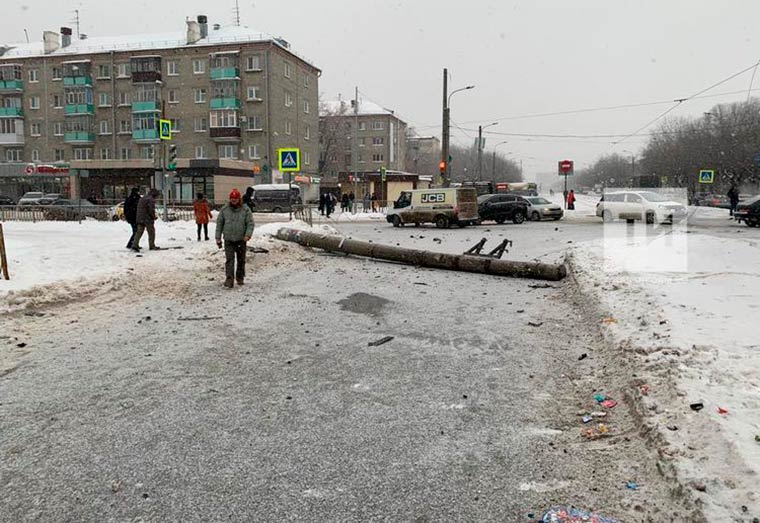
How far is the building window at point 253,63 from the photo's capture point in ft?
188

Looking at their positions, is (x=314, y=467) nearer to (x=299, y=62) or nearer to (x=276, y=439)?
(x=276, y=439)

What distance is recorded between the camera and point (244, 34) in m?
59.7

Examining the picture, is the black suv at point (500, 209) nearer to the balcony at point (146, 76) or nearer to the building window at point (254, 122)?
the building window at point (254, 122)

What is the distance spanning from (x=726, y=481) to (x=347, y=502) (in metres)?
2.05

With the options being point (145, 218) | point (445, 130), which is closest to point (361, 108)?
point (445, 130)

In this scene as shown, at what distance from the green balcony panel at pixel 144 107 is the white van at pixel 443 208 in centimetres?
4016

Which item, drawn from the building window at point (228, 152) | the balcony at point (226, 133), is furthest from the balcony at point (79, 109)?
the building window at point (228, 152)

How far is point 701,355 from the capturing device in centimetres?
523

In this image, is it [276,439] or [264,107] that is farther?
[264,107]

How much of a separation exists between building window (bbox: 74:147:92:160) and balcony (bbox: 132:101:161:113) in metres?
7.64

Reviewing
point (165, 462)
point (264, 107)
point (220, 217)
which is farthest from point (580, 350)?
point (264, 107)

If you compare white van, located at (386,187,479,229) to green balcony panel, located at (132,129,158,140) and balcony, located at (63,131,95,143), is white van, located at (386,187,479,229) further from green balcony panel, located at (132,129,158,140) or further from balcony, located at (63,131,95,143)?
balcony, located at (63,131,95,143)

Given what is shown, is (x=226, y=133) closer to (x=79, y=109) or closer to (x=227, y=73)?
(x=227, y=73)

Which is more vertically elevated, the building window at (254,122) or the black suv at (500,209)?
the building window at (254,122)
